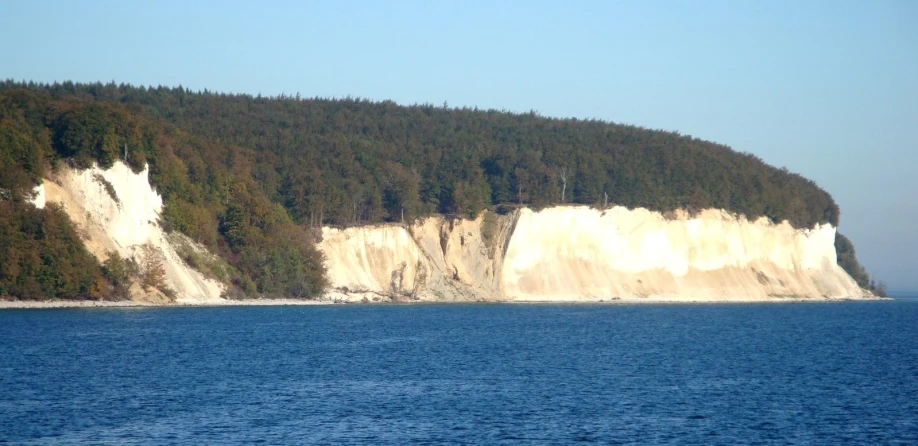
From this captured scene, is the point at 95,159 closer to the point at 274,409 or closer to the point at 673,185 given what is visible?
the point at 274,409

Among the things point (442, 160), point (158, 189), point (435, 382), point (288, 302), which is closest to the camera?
point (435, 382)

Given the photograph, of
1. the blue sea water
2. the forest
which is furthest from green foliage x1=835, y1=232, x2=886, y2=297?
the blue sea water

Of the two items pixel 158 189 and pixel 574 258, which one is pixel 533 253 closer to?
pixel 574 258

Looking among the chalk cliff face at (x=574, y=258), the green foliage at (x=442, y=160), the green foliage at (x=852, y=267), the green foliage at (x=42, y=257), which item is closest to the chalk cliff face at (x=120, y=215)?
the green foliage at (x=42, y=257)

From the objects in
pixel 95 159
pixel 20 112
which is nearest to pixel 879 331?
pixel 95 159

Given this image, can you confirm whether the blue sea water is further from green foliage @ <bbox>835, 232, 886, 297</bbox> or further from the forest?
green foliage @ <bbox>835, 232, 886, 297</bbox>

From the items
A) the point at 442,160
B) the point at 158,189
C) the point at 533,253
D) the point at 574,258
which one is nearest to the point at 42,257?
the point at 158,189

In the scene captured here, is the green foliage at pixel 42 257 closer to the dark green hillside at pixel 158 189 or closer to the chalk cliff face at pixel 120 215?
the dark green hillside at pixel 158 189
